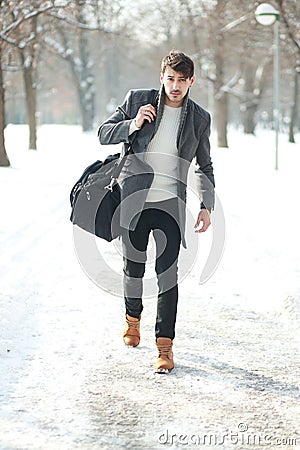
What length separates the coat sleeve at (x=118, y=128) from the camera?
181 inches

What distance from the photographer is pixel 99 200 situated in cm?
496

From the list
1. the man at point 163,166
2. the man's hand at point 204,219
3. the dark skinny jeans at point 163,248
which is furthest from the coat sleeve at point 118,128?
the man's hand at point 204,219

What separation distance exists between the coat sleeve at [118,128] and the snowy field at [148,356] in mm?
1324

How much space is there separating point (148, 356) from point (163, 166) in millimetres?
1192

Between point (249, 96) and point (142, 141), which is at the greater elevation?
point (142, 141)

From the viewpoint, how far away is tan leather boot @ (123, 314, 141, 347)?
5.23m

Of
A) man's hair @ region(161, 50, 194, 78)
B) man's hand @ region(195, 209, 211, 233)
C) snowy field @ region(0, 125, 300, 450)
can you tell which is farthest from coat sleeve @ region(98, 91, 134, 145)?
snowy field @ region(0, 125, 300, 450)

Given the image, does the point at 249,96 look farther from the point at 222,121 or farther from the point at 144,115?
the point at 144,115

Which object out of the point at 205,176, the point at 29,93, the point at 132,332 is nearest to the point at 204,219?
the point at 205,176

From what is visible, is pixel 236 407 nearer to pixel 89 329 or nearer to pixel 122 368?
pixel 122 368

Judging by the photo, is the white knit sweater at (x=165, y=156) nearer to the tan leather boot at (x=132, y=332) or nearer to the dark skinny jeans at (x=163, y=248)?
the dark skinny jeans at (x=163, y=248)

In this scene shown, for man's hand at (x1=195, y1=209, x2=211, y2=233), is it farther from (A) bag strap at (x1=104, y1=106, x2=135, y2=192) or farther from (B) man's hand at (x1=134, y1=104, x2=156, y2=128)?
(B) man's hand at (x1=134, y1=104, x2=156, y2=128)

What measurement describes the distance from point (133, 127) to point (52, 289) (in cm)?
277

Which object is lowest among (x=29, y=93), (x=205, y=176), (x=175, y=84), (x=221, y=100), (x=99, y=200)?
(x=221, y=100)
